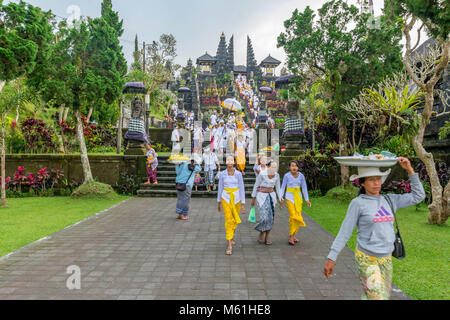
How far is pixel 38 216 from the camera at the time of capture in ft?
25.4

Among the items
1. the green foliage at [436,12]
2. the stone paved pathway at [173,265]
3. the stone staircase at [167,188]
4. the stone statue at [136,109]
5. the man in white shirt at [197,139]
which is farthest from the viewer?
the man in white shirt at [197,139]

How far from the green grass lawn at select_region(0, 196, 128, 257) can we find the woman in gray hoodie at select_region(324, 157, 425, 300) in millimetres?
5487

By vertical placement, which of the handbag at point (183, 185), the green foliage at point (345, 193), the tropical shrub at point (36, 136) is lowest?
the green foliage at point (345, 193)

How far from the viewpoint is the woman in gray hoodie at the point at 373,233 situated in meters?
2.53

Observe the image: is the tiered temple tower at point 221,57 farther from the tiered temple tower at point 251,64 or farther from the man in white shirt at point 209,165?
the man in white shirt at point 209,165

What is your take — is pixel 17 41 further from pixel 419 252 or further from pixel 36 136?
pixel 419 252

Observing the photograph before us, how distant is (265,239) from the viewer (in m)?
5.75

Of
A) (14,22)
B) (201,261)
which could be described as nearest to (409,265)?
(201,261)

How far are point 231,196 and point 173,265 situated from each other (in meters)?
1.58

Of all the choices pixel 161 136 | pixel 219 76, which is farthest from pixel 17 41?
pixel 219 76

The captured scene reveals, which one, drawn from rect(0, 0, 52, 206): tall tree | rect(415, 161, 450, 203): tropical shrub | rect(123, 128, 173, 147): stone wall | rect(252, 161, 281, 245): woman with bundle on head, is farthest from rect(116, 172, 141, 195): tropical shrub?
rect(415, 161, 450, 203): tropical shrub

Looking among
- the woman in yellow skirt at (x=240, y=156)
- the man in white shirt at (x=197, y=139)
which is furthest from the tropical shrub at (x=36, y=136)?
the woman in yellow skirt at (x=240, y=156)
